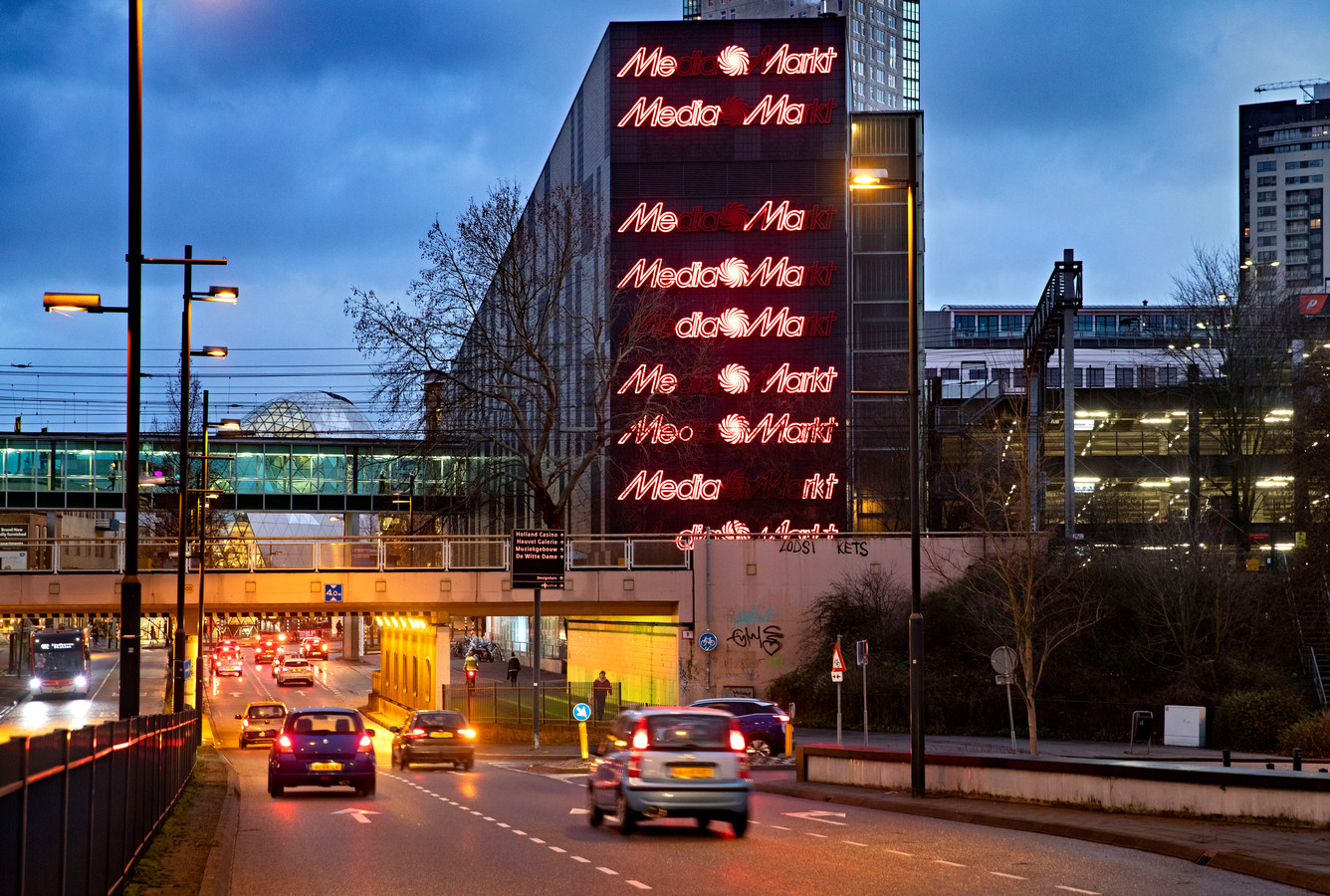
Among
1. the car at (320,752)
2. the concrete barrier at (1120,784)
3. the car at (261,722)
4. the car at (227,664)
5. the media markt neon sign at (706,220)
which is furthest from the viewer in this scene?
the car at (227,664)

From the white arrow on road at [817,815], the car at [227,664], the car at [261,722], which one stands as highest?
the white arrow on road at [817,815]

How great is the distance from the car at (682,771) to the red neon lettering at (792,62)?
150 feet

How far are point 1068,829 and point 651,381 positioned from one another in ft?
125

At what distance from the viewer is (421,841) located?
57.6ft

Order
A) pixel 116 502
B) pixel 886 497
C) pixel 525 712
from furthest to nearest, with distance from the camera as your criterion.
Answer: pixel 116 502 → pixel 886 497 → pixel 525 712

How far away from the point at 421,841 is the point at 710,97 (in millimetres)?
46898

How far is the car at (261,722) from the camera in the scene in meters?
44.3

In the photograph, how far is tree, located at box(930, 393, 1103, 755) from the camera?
113 ft

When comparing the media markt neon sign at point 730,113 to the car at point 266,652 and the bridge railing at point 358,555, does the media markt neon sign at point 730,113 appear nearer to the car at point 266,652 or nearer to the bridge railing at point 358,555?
the bridge railing at point 358,555

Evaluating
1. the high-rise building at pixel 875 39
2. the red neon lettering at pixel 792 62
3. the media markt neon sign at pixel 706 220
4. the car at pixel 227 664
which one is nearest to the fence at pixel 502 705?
the media markt neon sign at pixel 706 220

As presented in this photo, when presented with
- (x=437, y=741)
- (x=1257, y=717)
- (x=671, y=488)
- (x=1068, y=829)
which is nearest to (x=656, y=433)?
(x=671, y=488)

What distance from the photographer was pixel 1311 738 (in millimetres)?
28625

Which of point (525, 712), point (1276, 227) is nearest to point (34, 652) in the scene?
point (525, 712)

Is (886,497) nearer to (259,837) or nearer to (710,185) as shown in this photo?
(710,185)
